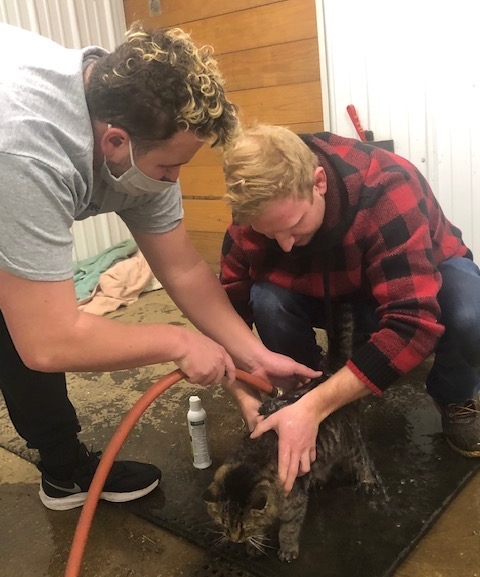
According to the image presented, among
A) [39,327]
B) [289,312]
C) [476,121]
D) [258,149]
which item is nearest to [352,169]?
[258,149]

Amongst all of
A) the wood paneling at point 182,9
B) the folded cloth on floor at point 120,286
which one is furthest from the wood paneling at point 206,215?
the wood paneling at point 182,9

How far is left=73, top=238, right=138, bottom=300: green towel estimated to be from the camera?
119 inches

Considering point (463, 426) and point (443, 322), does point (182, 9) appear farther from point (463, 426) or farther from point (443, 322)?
point (463, 426)

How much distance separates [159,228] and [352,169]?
0.46 meters

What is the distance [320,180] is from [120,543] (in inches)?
35.5

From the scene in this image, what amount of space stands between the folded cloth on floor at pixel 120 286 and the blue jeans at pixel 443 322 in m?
1.30

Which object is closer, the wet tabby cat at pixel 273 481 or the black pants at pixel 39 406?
the wet tabby cat at pixel 273 481

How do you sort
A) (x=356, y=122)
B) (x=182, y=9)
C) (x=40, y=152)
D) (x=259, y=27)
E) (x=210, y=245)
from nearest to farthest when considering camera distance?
(x=40, y=152) < (x=356, y=122) < (x=259, y=27) < (x=182, y=9) < (x=210, y=245)

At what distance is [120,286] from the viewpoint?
2998 millimetres

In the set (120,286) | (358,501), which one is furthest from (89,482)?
(120,286)

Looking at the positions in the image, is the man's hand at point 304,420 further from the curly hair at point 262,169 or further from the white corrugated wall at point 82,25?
the white corrugated wall at point 82,25

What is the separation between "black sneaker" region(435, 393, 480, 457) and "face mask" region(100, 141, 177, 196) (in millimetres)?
911

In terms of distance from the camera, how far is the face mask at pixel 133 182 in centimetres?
114

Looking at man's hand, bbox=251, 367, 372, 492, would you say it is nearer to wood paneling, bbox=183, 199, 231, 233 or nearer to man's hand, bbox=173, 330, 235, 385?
man's hand, bbox=173, 330, 235, 385
